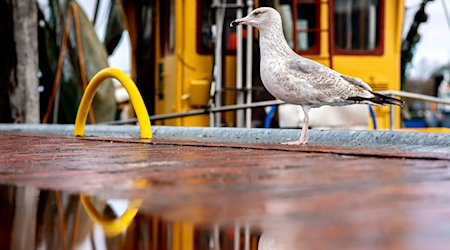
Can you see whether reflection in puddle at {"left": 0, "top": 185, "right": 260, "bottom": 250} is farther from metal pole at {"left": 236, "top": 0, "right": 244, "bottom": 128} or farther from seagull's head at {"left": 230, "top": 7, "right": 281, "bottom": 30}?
metal pole at {"left": 236, "top": 0, "right": 244, "bottom": 128}

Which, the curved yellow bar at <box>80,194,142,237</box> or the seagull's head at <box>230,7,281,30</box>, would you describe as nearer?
the curved yellow bar at <box>80,194,142,237</box>

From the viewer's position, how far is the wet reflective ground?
1.22 m

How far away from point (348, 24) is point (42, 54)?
5.24m

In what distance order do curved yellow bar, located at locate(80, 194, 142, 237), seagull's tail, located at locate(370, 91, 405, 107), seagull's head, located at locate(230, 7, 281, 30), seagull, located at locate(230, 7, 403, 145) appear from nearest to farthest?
curved yellow bar, located at locate(80, 194, 142, 237) → seagull, located at locate(230, 7, 403, 145) → seagull's tail, located at locate(370, 91, 405, 107) → seagull's head, located at locate(230, 7, 281, 30)

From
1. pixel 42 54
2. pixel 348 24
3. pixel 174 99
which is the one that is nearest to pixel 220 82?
pixel 174 99

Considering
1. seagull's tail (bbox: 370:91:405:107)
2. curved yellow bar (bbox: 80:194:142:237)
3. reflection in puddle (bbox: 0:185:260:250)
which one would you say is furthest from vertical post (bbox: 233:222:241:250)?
seagull's tail (bbox: 370:91:405:107)

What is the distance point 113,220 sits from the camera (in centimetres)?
143

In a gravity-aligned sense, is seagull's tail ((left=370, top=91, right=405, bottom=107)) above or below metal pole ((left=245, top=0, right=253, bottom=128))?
below

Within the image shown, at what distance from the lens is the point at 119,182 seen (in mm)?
1919

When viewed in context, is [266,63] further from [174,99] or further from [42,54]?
[42,54]

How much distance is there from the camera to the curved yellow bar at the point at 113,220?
1343 mm

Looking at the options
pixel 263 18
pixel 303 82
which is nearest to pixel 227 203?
pixel 303 82

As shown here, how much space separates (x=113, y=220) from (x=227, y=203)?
0.21m

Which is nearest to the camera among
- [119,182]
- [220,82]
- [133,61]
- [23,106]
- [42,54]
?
[119,182]
